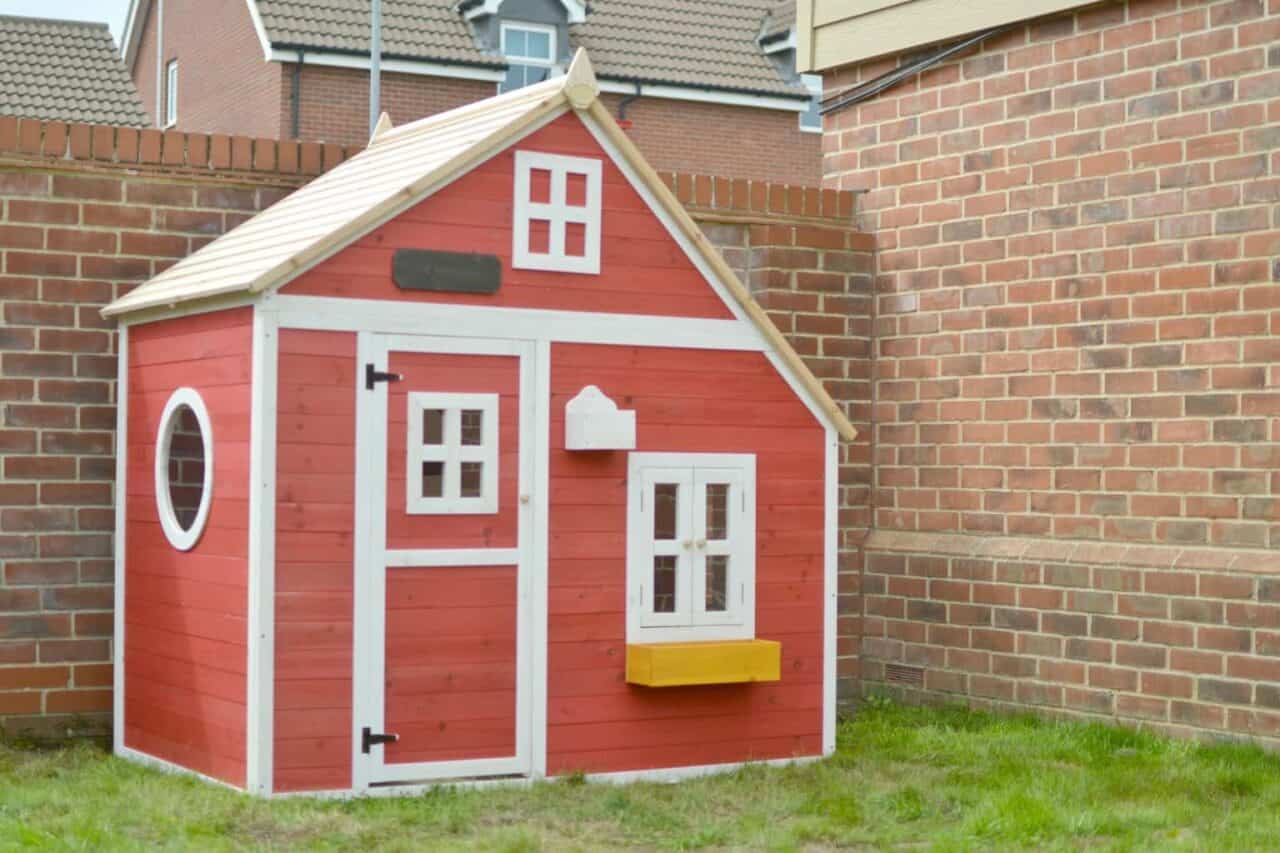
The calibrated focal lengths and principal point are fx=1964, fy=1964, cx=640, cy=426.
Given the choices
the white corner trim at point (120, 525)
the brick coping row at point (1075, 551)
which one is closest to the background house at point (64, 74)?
the brick coping row at point (1075, 551)

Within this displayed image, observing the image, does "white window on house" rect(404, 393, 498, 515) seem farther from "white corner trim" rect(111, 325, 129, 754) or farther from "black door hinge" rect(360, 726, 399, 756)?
"white corner trim" rect(111, 325, 129, 754)

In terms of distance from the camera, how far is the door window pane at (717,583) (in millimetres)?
8509

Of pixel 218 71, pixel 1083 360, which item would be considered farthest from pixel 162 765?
pixel 218 71

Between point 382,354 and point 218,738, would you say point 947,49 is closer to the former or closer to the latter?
Result: point 382,354

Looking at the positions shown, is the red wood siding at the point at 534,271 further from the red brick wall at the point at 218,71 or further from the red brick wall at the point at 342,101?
the red brick wall at the point at 218,71

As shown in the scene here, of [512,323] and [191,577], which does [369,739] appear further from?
Answer: [512,323]

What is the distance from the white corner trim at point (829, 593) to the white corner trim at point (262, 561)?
262 centimetres

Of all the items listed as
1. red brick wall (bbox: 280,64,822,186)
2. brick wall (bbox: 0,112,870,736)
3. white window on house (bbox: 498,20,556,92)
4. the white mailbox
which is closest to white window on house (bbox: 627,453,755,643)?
the white mailbox

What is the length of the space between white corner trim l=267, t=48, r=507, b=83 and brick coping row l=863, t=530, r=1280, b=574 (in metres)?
19.3

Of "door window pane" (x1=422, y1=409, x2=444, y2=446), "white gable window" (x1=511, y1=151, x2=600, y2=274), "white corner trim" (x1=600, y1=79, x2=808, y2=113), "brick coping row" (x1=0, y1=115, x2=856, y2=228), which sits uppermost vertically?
"white corner trim" (x1=600, y1=79, x2=808, y2=113)

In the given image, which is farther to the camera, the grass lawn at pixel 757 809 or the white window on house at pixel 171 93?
the white window on house at pixel 171 93

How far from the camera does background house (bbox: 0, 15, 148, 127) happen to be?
2545 cm

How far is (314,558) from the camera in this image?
294 inches

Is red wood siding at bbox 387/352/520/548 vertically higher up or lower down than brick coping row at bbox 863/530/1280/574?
higher up
